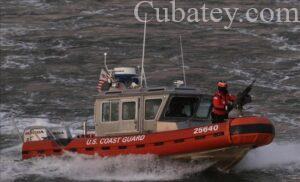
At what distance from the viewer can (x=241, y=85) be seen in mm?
31812

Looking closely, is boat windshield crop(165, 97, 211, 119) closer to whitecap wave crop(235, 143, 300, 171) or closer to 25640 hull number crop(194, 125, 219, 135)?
25640 hull number crop(194, 125, 219, 135)

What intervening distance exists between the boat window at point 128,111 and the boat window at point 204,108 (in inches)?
65.3

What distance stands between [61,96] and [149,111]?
12873mm

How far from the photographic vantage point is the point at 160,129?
19.1 meters

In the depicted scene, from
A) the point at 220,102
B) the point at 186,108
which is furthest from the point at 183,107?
the point at 220,102

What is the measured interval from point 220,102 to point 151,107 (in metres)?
1.91

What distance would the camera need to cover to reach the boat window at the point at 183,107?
62.6 feet

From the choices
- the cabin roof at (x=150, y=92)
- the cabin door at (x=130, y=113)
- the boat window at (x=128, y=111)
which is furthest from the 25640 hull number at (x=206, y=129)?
the boat window at (x=128, y=111)

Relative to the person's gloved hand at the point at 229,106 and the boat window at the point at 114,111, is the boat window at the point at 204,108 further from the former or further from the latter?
the boat window at the point at 114,111

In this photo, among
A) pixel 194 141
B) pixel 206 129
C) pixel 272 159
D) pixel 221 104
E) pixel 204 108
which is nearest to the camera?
pixel 206 129

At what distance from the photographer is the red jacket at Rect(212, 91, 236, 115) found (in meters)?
18.3

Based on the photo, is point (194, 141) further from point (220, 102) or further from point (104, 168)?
point (104, 168)

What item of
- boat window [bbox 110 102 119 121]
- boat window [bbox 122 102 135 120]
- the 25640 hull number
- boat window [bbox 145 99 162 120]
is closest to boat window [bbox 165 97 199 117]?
boat window [bbox 145 99 162 120]

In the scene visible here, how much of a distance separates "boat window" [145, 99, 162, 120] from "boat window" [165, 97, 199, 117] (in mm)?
321
